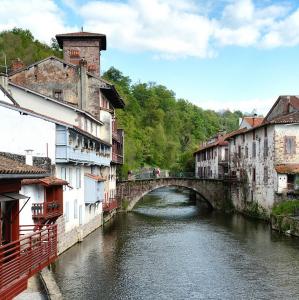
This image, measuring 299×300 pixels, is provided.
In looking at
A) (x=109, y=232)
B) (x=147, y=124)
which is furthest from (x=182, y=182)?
(x=147, y=124)

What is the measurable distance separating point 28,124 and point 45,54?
61342 mm

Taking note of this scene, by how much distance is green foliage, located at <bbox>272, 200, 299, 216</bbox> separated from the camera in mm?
47287

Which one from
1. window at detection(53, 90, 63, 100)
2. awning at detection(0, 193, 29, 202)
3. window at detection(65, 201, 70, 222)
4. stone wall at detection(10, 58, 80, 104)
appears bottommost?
window at detection(65, 201, 70, 222)

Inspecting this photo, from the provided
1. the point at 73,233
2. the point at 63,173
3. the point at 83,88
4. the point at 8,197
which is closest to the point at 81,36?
the point at 83,88

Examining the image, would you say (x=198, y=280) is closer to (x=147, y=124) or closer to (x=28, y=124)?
(x=28, y=124)

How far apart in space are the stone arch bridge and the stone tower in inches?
679

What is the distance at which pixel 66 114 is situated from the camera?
141 ft

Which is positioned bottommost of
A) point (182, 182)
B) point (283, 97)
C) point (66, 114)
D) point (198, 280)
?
point (198, 280)

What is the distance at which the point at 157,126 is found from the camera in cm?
13662

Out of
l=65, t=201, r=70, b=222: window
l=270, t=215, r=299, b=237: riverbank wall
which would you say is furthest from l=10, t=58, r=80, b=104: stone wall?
l=270, t=215, r=299, b=237: riverbank wall

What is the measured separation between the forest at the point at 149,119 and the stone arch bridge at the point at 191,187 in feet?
55.5

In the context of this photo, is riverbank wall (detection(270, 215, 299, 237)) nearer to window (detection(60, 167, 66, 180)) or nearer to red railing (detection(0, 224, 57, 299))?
window (detection(60, 167, 66, 180))

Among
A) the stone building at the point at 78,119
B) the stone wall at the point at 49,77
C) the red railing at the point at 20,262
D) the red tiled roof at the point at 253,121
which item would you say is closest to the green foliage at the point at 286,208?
the stone building at the point at 78,119

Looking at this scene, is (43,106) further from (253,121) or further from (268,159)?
(253,121)
